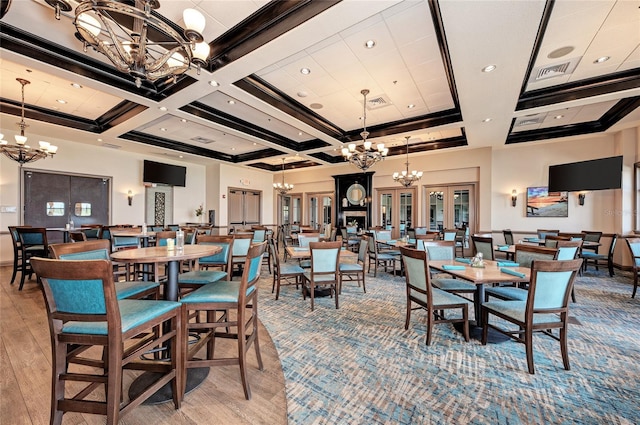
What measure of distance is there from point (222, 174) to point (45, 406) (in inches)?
360

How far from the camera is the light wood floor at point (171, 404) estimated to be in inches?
68.4

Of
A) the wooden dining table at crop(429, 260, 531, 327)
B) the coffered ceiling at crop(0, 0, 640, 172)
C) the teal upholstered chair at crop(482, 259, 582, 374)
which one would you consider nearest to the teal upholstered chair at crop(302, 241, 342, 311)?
the wooden dining table at crop(429, 260, 531, 327)

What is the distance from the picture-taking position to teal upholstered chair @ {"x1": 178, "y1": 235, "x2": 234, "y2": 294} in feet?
8.61

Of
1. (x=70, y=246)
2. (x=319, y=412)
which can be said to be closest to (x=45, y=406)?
(x=70, y=246)

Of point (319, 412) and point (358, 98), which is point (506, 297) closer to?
point (319, 412)

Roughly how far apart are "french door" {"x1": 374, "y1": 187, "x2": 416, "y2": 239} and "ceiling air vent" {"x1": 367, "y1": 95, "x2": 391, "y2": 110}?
4.66 m

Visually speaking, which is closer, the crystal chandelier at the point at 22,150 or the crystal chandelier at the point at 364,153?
the crystal chandelier at the point at 22,150

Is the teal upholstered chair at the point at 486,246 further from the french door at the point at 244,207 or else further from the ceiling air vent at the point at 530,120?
the french door at the point at 244,207

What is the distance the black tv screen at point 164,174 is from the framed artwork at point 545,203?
10994 millimetres

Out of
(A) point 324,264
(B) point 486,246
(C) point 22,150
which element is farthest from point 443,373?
(C) point 22,150

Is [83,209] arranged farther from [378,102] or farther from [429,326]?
[429,326]

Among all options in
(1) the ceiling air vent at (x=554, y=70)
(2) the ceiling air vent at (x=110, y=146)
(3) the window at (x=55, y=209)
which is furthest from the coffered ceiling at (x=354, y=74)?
(3) the window at (x=55, y=209)

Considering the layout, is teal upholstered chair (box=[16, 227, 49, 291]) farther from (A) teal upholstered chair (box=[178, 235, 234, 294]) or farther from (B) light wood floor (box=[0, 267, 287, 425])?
(A) teal upholstered chair (box=[178, 235, 234, 294])

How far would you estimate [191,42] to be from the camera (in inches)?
89.3
